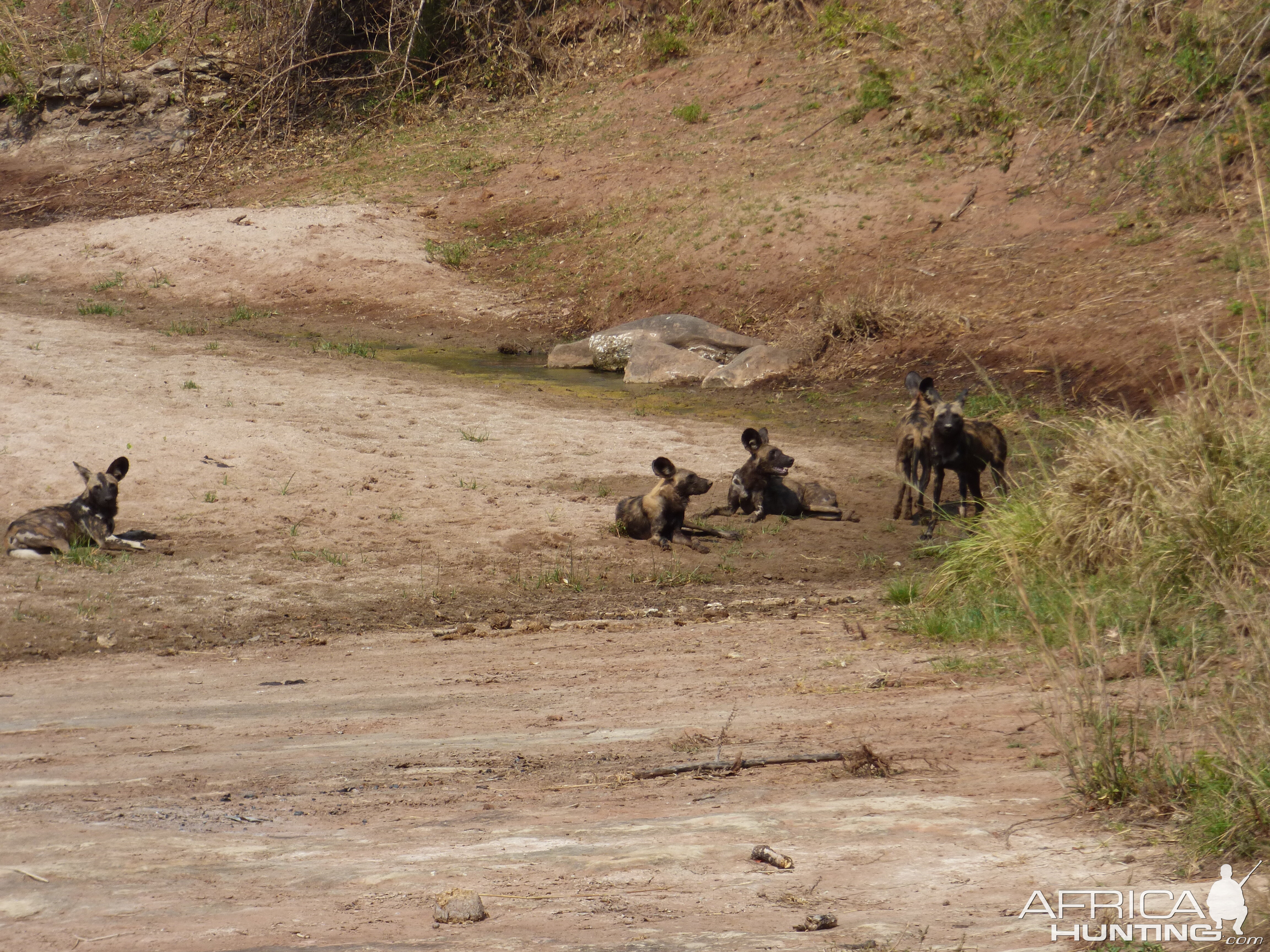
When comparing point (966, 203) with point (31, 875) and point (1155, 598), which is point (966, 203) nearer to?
point (1155, 598)

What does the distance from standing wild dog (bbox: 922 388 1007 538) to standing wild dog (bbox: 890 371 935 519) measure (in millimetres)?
112

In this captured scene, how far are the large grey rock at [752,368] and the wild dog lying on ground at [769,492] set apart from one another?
4902mm

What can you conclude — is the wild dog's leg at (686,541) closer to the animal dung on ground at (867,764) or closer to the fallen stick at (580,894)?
the animal dung on ground at (867,764)

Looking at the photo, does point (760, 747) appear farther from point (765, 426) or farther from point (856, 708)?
point (765, 426)

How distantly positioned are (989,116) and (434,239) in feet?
30.3

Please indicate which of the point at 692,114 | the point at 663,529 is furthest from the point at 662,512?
the point at 692,114

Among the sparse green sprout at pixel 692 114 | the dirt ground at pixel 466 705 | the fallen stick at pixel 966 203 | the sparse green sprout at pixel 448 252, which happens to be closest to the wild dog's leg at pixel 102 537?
the dirt ground at pixel 466 705

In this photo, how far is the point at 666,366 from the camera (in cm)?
1634

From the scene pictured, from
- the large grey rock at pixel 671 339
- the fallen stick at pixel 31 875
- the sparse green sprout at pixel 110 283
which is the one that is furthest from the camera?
the sparse green sprout at pixel 110 283

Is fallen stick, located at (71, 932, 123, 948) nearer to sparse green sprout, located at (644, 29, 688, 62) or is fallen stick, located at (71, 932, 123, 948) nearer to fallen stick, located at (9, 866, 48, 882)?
fallen stick, located at (9, 866, 48, 882)

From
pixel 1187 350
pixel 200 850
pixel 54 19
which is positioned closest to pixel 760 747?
pixel 200 850

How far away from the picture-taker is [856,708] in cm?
532

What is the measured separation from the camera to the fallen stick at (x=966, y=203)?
18500 mm

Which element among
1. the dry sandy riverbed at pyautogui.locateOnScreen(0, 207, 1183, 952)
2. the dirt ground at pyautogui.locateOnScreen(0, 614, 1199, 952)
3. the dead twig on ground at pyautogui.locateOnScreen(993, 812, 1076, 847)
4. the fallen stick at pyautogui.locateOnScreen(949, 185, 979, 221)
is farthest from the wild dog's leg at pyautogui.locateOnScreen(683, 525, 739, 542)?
the fallen stick at pyautogui.locateOnScreen(949, 185, 979, 221)
